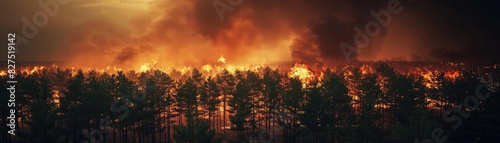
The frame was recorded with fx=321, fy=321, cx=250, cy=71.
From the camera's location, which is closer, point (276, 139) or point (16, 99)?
point (16, 99)

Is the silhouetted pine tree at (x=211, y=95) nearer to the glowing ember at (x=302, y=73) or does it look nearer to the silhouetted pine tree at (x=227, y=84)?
the silhouetted pine tree at (x=227, y=84)

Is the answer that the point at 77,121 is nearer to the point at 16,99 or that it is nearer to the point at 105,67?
the point at 16,99

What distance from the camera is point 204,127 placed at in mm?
31328

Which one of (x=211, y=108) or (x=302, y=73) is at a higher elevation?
(x=302, y=73)

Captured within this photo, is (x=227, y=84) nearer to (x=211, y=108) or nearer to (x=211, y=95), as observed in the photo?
(x=211, y=95)

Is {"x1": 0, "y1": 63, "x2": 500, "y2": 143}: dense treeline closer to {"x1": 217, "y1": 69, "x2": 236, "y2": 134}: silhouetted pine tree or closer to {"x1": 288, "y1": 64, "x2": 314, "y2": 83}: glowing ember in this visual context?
{"x1": 217, "y1": 69, "x2": 236, "y2": 134}: silhouetted pine tree

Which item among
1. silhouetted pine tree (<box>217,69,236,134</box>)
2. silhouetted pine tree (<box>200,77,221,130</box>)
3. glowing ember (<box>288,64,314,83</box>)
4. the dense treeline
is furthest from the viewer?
glowing ember (<box>288,64,314,83</box>)

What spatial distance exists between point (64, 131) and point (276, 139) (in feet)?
111

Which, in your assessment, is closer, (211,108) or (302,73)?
(211,108)

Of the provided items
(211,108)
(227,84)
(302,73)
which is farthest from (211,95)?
(302,73)

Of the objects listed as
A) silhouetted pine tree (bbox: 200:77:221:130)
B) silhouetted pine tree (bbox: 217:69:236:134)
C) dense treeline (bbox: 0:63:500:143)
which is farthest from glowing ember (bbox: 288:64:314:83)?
silhouetted pine tree (bbox: 200:77:221:130)

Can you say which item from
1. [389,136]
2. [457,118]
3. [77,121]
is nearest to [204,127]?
[77,121]

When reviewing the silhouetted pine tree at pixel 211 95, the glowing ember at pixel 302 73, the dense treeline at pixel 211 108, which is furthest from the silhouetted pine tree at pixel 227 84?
the glowing ember at pixel 302 73

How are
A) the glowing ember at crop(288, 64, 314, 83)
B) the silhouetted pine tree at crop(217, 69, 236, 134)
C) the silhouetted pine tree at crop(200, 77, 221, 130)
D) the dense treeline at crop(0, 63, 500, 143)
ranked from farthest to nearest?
the glowing ember at crop(288, 64, 314, 83)
the silhouetted pine tree at crop(217, 69, 236, 134)
the silhouetted pine tree at crop(200, 77, 221, 130)
the dense treeline at crop(0, 63, 500, 143)
